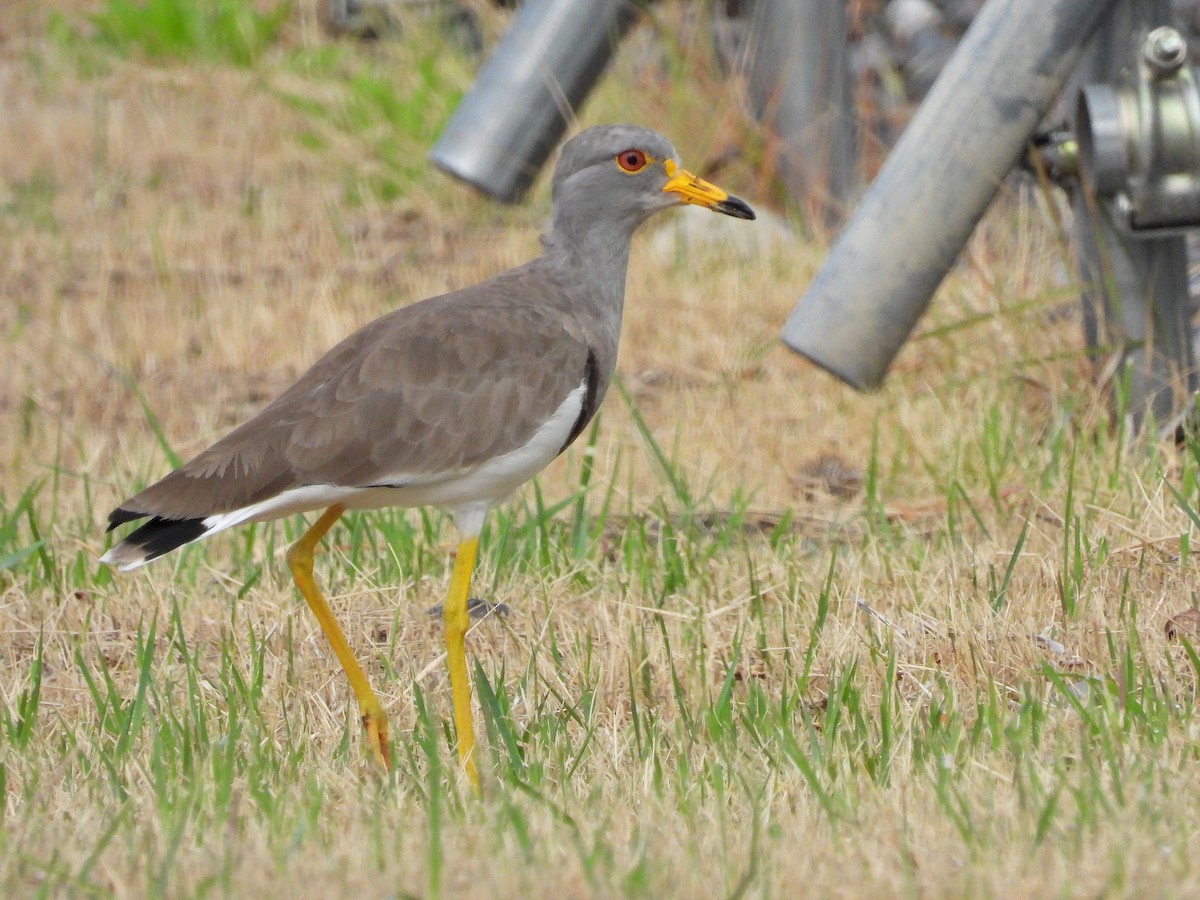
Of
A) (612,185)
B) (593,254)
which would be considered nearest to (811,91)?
(612,185)

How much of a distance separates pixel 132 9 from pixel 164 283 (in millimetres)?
3959

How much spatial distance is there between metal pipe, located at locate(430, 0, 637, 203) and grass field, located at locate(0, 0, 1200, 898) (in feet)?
3.21

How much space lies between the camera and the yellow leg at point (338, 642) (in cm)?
371

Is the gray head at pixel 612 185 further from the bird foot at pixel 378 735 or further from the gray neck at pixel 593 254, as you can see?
the bird foot at pixel 378 735

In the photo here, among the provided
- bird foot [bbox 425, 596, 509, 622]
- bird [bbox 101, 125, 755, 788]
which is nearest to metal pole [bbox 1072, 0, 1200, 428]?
bird [bbox 101, 125, 755, 788]

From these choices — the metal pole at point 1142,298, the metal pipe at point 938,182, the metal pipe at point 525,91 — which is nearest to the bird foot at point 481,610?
the metal pipe at point 938,182

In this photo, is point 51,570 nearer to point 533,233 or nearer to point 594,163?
point 594,163

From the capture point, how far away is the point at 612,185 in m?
4.43

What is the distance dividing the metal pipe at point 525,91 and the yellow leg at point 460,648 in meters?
2.44

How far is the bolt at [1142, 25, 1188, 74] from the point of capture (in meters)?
4.85

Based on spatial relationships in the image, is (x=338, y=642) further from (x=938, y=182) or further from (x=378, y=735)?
(x=938, y=182)

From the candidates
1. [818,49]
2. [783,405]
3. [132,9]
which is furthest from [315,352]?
[132,9]

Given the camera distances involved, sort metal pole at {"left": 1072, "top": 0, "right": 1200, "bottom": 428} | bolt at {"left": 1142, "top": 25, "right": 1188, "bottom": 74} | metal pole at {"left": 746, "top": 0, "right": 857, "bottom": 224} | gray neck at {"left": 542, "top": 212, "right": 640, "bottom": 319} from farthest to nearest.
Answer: metal pole at {"left": 746, "top": 0, "right": 857, "bottom": 224} < metal pole at {"left": 1072, "top": 0, "right": 1200, "bottom": 428} < bolt at {"left": 1142, "top": 25, "right": 1188, "bottom": 74} < gray neck at {"left": 542, "top": 212, "right": 640, "bottom": 319}

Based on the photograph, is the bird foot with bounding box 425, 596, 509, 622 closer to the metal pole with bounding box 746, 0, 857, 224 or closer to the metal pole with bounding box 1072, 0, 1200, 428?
the metal pole with bounding box 1072, 0, 1200, 428
